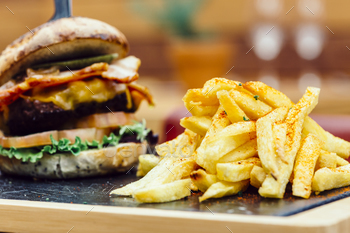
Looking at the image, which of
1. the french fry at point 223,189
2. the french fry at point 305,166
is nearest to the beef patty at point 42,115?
the french fry at point 223,189

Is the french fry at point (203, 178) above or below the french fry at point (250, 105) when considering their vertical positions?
below

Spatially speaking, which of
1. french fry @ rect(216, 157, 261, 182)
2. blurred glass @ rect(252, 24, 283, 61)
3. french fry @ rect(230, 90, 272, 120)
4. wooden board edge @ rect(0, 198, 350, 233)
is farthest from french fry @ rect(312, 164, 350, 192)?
blurred glass @ rect(252, 24, 283, 61)

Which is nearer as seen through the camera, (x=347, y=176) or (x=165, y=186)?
(x=165, y=186)

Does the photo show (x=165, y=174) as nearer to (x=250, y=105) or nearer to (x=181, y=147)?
(x=181, y=147)

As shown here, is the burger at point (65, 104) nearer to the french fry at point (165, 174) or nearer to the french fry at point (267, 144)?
the french fry at point (165, 174)

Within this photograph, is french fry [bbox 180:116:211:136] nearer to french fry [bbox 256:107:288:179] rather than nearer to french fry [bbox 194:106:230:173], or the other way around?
french fry [bbox 194:106:230:173]

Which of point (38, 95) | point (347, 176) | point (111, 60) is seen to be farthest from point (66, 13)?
point (347, 176)

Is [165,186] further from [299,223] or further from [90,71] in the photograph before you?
[90,71]

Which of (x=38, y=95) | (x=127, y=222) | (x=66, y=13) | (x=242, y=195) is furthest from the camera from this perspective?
(x=66, y=13)
